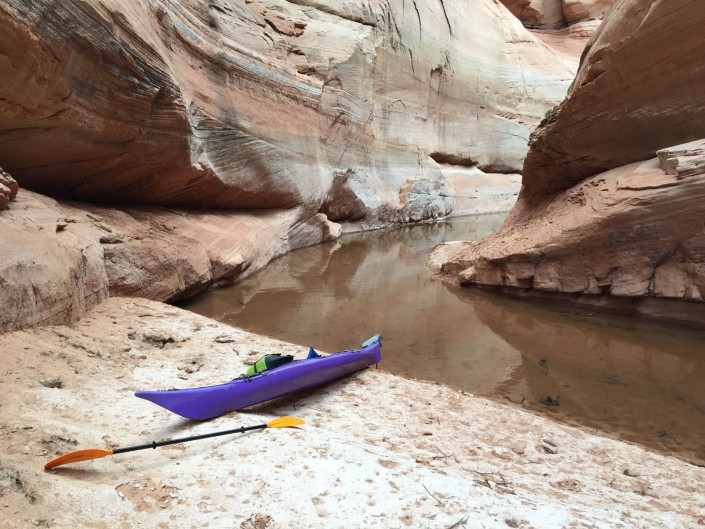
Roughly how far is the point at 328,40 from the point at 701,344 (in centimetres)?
1023

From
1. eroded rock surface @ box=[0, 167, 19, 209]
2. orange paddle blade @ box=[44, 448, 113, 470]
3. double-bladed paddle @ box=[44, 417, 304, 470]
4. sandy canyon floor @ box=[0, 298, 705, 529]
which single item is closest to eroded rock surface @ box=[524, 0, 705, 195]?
sandy canyon floor @ box=[0, 298, 705, 529]

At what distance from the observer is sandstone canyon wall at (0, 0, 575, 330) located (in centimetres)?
373

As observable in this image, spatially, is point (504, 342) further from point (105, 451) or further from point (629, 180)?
point (105, 451)

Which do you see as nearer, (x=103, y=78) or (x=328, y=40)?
(x=103, y=78)

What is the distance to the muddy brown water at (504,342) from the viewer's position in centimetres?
329

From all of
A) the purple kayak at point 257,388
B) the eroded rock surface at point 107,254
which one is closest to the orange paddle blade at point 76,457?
the purple kayak at point 257,388

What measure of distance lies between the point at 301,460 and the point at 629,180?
15.8ft

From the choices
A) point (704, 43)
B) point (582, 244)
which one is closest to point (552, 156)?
point (582, 244)

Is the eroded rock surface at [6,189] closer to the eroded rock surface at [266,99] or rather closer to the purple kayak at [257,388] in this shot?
the eroded rock surface at [266,99]

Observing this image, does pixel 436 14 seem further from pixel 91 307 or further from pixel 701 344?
pixel 91 307

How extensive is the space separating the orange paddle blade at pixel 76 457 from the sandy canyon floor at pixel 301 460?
39mm

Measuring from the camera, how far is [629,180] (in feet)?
16.5

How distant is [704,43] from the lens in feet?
14.5

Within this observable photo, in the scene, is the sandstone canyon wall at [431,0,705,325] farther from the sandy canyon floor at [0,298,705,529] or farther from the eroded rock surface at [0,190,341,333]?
the eroded rock surface at [0,190,341,333]
